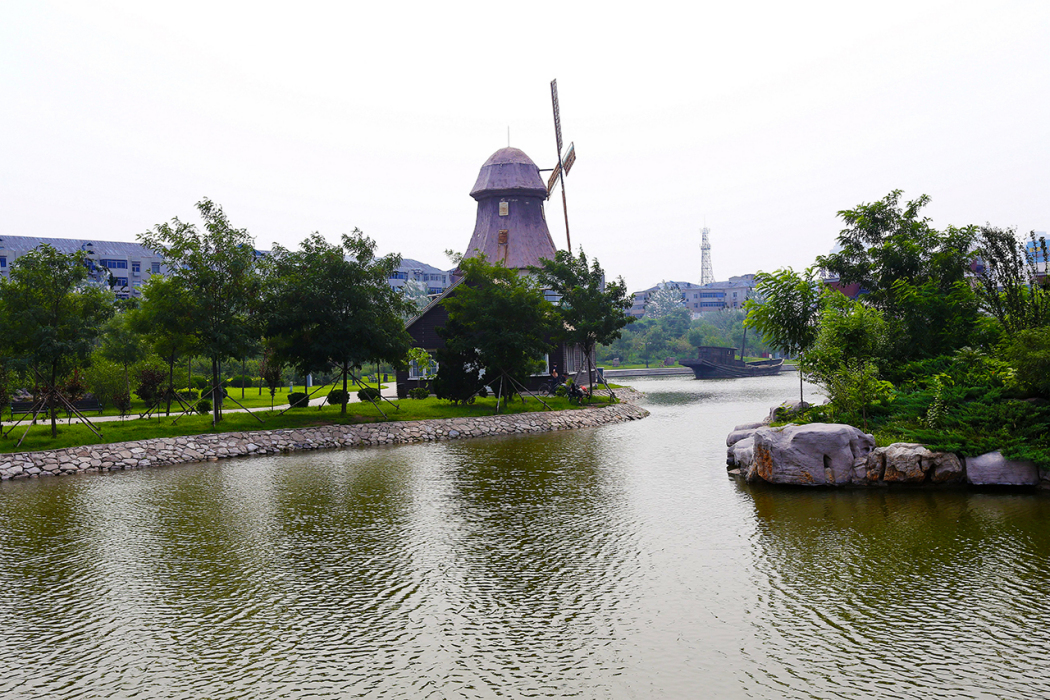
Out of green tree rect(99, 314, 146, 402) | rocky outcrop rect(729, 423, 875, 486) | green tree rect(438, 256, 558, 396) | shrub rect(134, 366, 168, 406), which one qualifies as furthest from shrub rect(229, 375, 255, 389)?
rocky outcrop rect(729, 423, 875, 486)

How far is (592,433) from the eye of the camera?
36.7 meters

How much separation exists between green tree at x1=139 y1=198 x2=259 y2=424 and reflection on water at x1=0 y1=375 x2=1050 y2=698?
12.4m

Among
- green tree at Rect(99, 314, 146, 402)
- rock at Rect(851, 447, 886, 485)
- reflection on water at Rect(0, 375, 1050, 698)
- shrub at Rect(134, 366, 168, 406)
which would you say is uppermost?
green tree at Rect(99, 314, 146, 402)

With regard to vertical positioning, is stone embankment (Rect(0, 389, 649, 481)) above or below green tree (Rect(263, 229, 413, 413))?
below

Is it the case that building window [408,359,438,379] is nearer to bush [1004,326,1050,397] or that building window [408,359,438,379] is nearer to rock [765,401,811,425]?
rock [765,401,811,425]

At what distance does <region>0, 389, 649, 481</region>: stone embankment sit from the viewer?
1053 inches

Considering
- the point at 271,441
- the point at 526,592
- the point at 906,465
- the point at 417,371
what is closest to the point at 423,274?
the point at 417,371

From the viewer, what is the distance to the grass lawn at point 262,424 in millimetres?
28922

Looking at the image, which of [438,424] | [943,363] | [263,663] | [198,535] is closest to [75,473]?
[198,535]

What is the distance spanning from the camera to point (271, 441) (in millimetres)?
31891

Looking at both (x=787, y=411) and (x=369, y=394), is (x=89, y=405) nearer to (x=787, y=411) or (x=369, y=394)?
(x=369, y=394)

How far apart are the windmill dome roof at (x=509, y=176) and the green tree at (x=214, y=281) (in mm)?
31013

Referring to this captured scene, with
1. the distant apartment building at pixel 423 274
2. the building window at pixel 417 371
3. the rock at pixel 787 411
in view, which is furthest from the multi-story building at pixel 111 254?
the rock at pixel 787 411

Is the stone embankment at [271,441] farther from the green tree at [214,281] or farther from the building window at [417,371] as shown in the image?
the building window at [417,371]
